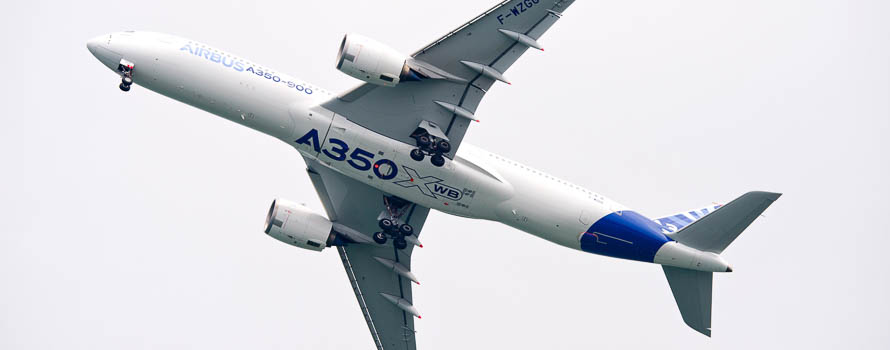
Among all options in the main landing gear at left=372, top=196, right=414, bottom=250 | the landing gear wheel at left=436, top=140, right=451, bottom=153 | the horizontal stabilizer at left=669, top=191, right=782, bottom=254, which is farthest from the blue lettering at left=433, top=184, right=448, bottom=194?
the horizontal stabilizer at left=669, top=191, right=782, bottom=254

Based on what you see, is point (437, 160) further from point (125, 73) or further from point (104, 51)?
point (104, 51)

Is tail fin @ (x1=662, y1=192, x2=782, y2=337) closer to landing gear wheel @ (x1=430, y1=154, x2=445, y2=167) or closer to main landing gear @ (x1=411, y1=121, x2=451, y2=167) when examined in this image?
→ landing gear wheel @ (x1=430, y1=154, x2=445, y2=167)

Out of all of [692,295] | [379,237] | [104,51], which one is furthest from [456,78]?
[692,295]

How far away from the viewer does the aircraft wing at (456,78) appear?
44.1 meters

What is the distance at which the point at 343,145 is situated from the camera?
46781 mm

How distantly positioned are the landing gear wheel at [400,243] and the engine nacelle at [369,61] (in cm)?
980

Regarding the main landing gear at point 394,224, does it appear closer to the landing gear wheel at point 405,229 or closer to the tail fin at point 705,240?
the landing gear wheel at point 405,229

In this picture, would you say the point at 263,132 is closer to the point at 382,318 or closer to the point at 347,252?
the point at 347,252

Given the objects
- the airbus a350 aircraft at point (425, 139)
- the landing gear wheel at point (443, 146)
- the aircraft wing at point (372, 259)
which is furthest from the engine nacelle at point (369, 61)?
the aircraft wing at point (372, 259)

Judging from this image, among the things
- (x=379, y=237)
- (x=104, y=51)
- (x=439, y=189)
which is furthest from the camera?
(x=379, y=237)

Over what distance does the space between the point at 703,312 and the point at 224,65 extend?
2589cm

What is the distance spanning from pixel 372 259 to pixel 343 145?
1154 cm

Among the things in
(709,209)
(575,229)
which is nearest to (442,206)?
(575,229)

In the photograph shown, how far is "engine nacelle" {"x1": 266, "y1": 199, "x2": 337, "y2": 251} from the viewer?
50.9m
